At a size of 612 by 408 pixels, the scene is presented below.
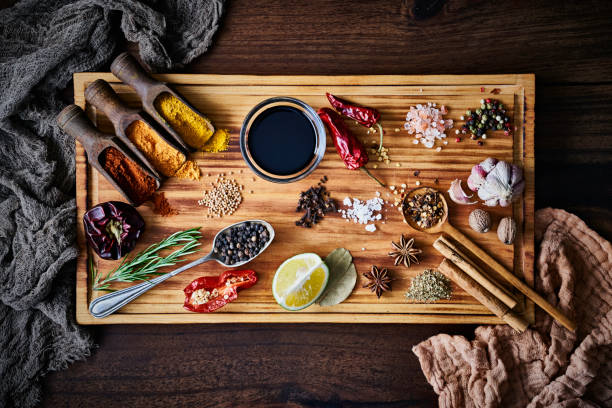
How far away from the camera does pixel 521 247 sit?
1.97 meters

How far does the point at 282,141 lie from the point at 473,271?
1.16 metres

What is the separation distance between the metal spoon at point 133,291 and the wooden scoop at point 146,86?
0.58 meters

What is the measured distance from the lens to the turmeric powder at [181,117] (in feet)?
5.97

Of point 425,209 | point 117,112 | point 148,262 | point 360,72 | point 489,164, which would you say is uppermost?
point 360,72

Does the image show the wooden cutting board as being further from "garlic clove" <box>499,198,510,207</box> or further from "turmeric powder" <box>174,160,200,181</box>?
"garlic clove" <box>499,198,510,207</box>

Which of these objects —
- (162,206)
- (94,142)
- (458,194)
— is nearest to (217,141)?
(162,206)

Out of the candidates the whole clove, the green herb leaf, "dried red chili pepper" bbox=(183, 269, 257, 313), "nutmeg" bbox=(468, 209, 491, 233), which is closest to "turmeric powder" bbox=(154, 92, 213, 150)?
the whole clove

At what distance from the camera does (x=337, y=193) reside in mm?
1942

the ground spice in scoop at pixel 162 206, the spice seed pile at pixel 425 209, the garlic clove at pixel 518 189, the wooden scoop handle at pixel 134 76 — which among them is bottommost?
the spice seed pile at pixel 425 209

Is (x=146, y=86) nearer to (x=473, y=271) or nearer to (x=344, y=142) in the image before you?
(x=344, y=142)

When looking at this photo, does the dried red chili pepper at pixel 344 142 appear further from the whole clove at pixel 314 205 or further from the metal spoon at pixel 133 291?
the metal spoon at pixel 133 291

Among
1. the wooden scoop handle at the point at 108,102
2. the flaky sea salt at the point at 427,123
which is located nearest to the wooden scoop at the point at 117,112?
the wooden scoop handle at the point at 108,102

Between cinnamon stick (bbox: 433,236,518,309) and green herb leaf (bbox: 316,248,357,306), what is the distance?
0.46 metres

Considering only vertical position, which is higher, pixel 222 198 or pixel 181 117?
pixel 181 117
